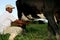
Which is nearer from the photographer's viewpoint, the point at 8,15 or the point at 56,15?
the point at 56,15

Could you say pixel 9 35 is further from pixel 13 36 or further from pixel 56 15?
pixel 56 15

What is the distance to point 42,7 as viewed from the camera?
528 centimetres

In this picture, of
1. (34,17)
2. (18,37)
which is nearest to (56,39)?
(18,37)

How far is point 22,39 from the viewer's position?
5.27 meters

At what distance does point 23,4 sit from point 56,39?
5.65 feet

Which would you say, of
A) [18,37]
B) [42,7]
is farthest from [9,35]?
[42,7]

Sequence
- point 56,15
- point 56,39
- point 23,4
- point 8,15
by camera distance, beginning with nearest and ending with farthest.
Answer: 1. point 56,39
2. point 56,15
3. point 8,15
4. point 23,4

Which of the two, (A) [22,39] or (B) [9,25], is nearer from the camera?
(A) [22,39]

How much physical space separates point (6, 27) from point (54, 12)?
138cm

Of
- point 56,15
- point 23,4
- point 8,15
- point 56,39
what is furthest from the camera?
point 23,4

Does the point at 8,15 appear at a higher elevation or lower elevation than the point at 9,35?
higher

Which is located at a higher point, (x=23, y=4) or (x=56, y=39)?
(x=23, y=4)

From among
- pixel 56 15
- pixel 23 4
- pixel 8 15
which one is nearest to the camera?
pixel 56 15

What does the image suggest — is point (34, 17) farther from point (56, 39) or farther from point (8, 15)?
point (56, 39)
